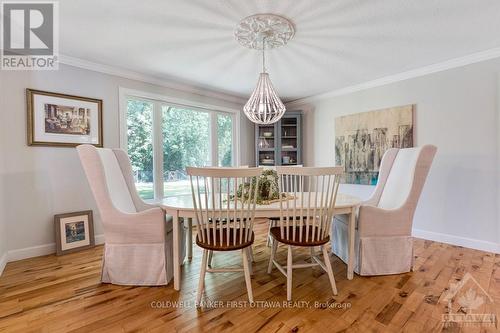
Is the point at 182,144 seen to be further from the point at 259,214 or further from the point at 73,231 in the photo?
the point at 259,214

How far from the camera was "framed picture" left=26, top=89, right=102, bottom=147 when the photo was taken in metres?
2.68

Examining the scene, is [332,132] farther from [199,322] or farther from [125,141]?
[199,322]

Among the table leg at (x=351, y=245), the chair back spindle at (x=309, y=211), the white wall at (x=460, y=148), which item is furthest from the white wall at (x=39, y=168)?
the white wall at (x=460, y=148)

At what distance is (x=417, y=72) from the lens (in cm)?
328

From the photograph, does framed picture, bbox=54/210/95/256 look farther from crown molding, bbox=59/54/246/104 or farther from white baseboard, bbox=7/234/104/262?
crown molding, bbox=59/54/246/104

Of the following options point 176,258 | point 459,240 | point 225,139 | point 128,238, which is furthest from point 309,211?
point 225,139

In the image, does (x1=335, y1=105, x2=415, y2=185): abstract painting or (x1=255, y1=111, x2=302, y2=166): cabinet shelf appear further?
(x1=255, y1=111, x2=302, y2=166): cabinet shelf

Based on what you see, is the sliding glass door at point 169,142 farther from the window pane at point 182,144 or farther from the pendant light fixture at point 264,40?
the pendant light fixture at point 264,40

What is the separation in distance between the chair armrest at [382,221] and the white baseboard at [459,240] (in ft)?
4.42

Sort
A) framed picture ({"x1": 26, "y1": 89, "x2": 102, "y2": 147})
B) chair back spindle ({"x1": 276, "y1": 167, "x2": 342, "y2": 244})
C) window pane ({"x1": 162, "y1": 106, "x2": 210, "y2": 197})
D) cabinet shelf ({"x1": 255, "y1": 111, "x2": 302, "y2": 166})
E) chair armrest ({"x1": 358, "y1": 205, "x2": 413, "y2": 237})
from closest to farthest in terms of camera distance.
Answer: chair back spindle ({"x1": 276, "y1": 167, "x2": 342, "y2": 244}) → chair armrest ({"x1": 358, "y1": 205, "x2": 413, "y2": 237}) → framed picture ({"x1": 26, "y1": 89, "x2": 102, "y2": 147}) → window pane ({"x1": 162, "y1": 106, "x2": 210, "y2": 197}) → cabinet shelf ({"x1": 255, "y1": 111, "x2": 302, "y2": 166})

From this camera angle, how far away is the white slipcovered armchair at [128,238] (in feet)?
6.54

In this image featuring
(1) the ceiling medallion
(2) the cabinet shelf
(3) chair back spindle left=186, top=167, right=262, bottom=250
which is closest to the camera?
(3) chair back spindle left=186, top=167, right=262, bottom=250

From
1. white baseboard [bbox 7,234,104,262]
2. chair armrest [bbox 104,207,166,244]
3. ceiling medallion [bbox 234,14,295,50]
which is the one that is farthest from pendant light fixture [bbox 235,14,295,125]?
white baseboard [bbox 7,234,104,262]

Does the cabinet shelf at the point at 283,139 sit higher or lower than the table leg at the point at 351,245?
higher
